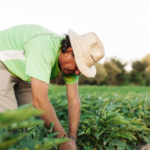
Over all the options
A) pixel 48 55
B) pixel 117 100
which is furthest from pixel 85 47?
pixel 117 100

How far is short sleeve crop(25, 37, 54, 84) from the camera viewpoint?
5.46 feet

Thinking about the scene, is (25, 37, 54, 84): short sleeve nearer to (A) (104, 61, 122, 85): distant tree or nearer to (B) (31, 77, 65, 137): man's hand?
(B) (31, 77, 65, 137): man's hand

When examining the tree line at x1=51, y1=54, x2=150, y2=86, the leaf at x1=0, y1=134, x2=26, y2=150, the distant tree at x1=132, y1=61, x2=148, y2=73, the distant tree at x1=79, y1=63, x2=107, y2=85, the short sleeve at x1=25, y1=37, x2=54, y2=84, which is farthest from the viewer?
the distant tree at x1=132, y1=61, x2=148, y2=73

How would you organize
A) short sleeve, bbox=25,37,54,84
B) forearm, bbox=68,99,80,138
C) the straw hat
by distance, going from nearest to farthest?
short sleeve, bbox=25,37,54,84 → the straw hat → forearm, bbox=68,99,80,138

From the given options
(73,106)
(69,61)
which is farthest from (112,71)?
(69,61)

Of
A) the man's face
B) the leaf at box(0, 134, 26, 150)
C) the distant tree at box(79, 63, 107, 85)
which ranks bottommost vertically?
the distant tree at box(79, 63, 107, 85)

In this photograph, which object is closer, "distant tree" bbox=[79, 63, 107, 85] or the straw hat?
the straw hat

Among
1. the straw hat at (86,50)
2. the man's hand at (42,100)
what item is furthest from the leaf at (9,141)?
the straw hat at (86,50)

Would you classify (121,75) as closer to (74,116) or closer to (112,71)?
(112,71)

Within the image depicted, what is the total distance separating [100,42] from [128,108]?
1.68m

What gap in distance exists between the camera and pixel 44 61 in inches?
67.7

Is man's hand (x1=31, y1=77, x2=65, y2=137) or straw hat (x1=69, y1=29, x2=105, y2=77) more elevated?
straw hat (x1=69, y1=29, x2=105, y2=77)

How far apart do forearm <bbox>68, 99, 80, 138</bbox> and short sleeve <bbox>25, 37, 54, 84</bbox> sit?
0.76 meters

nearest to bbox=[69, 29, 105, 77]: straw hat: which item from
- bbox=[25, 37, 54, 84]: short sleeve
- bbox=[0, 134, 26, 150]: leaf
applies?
bbox=[25, 37, 54, 84]: short sleeve
